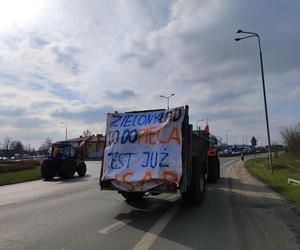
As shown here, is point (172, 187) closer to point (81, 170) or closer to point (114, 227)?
point (114, 227)

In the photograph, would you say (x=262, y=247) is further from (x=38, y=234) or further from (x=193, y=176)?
(x=193, y=176)

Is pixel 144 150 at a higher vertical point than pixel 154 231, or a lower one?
higher

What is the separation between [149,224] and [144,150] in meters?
2.46

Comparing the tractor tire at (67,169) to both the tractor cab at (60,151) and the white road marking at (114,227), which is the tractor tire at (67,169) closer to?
the tractor cab at (60,151)

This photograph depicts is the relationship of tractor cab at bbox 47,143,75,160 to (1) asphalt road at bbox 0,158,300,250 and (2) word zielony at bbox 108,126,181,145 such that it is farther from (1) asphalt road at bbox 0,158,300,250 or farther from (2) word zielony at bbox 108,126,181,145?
(2) word zielony at bbox 108,126,181,145

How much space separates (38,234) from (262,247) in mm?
4282

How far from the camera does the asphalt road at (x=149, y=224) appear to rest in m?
7.68

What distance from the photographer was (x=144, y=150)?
11531mm

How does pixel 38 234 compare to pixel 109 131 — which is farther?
pixel 109 131

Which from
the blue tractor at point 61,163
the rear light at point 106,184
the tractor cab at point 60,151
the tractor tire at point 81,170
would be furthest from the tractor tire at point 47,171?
the rear light at point 106,184

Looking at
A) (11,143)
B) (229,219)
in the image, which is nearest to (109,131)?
A: (229,219)

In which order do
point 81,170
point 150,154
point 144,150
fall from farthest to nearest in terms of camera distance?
point 81,170
point 144,150
point 150,154

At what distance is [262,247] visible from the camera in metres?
7.44

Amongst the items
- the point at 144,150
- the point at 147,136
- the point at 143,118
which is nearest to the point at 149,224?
the point at 144,150
